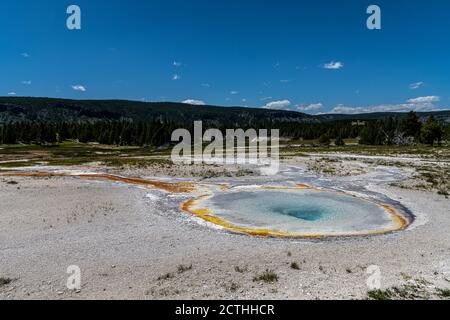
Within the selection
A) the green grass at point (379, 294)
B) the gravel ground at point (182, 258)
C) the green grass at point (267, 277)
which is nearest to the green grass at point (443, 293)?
the gravel ground at point (182, 258)

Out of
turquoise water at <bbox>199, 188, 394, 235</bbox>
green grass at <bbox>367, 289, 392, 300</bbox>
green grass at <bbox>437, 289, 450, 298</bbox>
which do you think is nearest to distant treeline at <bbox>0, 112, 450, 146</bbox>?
turquoise water at <bbox>199, 188, 394, 235</bbox>

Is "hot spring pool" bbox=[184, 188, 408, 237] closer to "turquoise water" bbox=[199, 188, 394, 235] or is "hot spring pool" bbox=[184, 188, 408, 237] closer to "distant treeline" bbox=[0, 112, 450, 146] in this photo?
"turquoise water" bbox=[199, 188, 394, 235]

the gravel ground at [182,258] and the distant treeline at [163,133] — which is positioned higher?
the distant treeline at [163,133]

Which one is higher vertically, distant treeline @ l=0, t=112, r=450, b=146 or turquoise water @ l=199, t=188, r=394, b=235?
distant treeline @ l=0, t=112, r=450, b=146

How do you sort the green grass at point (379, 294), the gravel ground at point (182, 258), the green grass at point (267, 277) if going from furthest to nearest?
the green grass at point (267, 277), the gravel ground at point (182, 258), the green grass at point (379, 294)

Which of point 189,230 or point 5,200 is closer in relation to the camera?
point 189,230

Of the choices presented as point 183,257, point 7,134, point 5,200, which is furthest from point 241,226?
point 7,134

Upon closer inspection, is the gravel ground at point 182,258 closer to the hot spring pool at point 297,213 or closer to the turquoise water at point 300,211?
the hot spring pool at point 297,213
